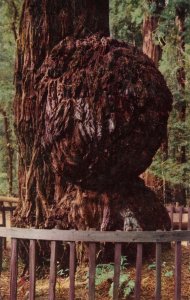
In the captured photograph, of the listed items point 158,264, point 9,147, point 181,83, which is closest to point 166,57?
point 181,83

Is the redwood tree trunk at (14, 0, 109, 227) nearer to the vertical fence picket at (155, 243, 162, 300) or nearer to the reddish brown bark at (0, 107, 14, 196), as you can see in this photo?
the vertical fence picket at (155, 243, 162, 300)

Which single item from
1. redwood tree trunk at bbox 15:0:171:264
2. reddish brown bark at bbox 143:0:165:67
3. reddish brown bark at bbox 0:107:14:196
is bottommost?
reddish brown bark at bbox 0:107:14:196

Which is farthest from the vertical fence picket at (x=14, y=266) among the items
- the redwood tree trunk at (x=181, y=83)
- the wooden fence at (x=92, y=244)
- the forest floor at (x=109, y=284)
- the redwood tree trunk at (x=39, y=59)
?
the redwood tree trunk at (x=181, y=83)

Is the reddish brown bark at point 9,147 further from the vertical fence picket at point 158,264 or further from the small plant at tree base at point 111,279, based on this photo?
the vertical fence picket at point 158,264

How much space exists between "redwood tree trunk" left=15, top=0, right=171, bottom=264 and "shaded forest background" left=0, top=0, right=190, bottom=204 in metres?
5.18

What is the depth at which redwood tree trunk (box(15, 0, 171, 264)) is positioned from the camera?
5.41m

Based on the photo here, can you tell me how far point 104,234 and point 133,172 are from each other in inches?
80.7

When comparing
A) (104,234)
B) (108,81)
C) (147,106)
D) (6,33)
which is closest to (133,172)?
(147,106)

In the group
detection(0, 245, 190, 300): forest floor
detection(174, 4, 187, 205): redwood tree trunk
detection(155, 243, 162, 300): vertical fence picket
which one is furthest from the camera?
detection(174, 4, 187, 205): redwood tree trunk

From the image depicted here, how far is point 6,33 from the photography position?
13.7 metres

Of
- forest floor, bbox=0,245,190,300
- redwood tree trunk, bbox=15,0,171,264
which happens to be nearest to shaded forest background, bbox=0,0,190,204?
redwood tree trunk, bbox=15,0,171,264

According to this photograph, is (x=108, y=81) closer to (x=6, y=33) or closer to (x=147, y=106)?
(x=147, y=106)

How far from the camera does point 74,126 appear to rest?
5418 millimetres

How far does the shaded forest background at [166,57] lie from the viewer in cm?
1202
